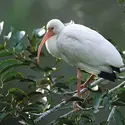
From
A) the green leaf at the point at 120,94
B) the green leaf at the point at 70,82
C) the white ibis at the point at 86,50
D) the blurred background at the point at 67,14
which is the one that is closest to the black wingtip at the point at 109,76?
the white ibis at the point at 86,50

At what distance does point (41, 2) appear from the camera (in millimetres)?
5723

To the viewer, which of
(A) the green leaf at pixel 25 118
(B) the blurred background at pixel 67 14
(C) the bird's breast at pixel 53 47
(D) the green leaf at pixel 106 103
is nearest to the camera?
(D) the green leaf at pixel 106 103

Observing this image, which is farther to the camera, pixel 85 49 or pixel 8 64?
pixel 85 49

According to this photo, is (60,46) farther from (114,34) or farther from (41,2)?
(41,2)

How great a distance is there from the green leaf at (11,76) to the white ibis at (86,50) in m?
0.39

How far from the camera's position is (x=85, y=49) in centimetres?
296

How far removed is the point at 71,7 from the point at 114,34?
2.00ft

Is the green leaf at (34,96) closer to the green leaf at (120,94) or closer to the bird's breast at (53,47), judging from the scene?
the green leaf at (120,94)

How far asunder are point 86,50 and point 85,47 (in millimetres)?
16

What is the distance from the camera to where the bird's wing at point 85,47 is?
2.87 m

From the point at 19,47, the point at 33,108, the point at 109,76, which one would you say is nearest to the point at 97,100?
the point at 33,108

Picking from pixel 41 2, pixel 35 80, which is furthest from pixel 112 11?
pixel 35 80

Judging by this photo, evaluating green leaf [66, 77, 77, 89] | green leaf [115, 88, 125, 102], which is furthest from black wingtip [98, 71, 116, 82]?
green leaf [115, 88, 125, 102]

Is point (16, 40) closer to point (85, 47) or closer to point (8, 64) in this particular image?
point (8, 64)
